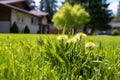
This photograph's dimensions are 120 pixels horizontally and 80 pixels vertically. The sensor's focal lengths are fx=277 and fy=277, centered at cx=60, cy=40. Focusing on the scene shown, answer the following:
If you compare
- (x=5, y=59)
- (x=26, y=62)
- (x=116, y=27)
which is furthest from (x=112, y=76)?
→ (x=116, y=27)

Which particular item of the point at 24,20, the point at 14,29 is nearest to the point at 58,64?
the point at 14,29

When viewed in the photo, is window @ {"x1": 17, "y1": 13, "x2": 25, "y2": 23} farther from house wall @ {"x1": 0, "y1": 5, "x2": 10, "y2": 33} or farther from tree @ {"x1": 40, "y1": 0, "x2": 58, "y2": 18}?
tree @ {"x1": 40, "y1": 0, "x2": 58, "y2": 18}

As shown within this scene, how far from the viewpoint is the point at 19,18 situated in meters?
36.8

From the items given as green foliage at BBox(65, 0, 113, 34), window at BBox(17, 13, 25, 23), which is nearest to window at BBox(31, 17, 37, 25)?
window at BBox(17, 13, 25, 23)

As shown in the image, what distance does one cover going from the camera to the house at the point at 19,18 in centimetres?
3316

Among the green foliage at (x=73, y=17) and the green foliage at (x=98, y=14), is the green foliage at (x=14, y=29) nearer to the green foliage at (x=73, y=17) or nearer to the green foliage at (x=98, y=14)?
the green foliage at (x=73, y=17)

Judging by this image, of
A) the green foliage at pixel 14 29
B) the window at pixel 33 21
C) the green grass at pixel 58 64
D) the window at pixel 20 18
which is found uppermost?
the green grass at pixel 58 64

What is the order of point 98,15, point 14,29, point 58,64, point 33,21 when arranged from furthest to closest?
point 98,15 → point 33,21 → point 14,29 → point 58,64

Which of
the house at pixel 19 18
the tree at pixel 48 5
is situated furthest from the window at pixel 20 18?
the tree at pixel 48 5

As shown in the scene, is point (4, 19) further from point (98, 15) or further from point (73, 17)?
point (98, 15)

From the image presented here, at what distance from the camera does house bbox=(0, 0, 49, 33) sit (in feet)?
109

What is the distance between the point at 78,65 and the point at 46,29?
157 ft

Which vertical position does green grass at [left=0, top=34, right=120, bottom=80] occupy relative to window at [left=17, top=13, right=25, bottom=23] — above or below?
above

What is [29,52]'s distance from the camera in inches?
114
